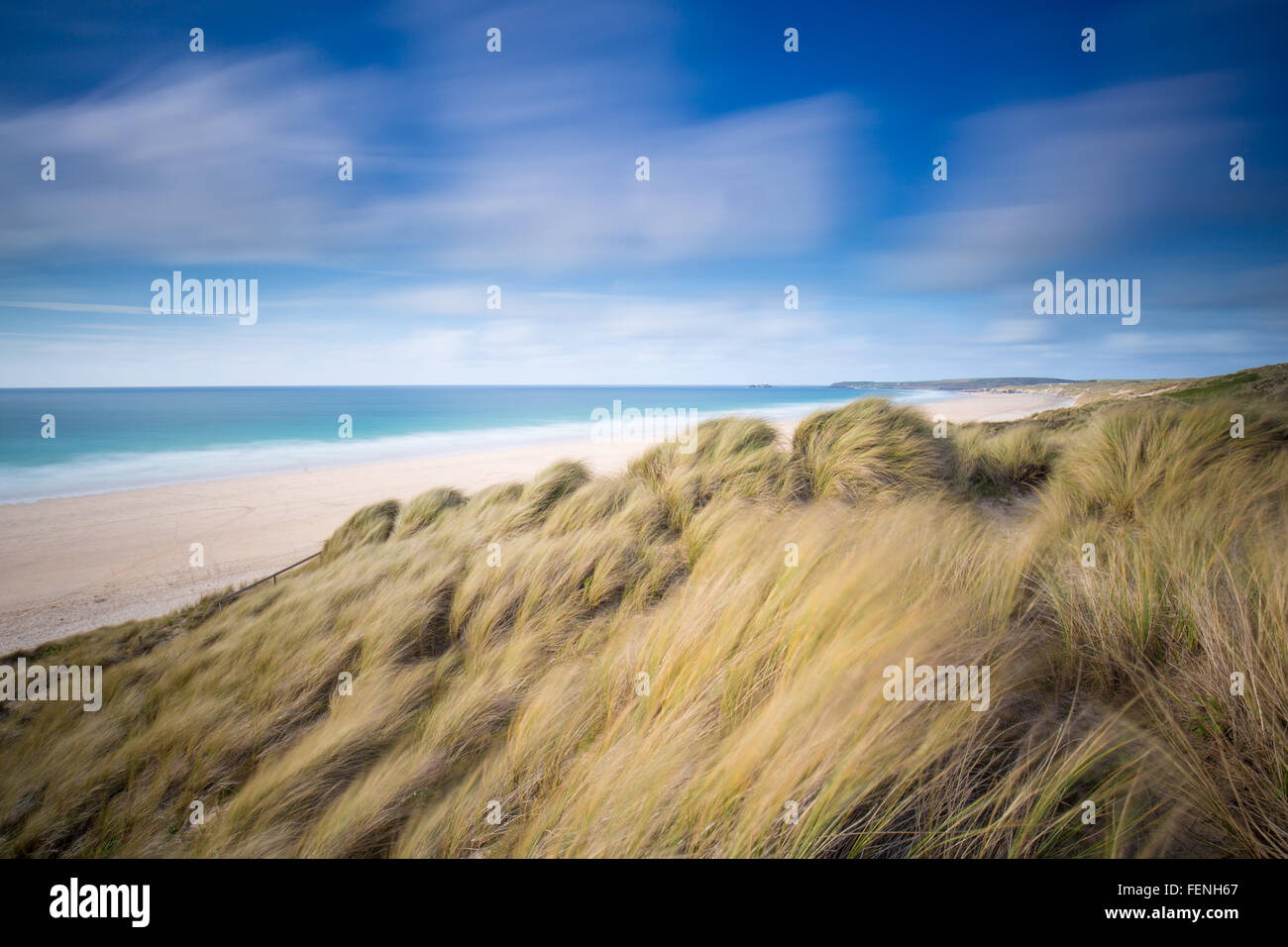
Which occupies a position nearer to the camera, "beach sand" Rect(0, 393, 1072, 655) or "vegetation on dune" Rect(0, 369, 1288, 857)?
"vegetation on dune" Rect(0, 369, 1288, 857)

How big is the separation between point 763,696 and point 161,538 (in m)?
14.0

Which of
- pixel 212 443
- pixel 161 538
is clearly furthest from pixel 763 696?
pixel 212 443

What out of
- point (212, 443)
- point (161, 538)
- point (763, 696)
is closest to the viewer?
point (763, 696)

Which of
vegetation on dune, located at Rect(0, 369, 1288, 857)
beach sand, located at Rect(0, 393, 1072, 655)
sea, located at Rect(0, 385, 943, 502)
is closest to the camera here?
vegetation on dune, located at Rect(0, 369, 1288, 857)

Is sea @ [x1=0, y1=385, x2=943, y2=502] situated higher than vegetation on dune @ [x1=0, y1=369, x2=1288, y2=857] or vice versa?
sea @ [x1=0, y1=385, x2=943, y2=502]

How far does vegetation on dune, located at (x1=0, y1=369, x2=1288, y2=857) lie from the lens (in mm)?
1409

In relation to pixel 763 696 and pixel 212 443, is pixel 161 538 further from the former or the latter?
pixel 212 443

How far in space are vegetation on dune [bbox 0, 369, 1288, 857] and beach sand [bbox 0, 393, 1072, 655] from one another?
3.33 m

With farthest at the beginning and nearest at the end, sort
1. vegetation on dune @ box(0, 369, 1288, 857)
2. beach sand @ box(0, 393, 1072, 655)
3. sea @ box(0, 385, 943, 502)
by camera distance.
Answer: sea @ box(0, 385, 943, 502) → beach sand @ box(0, 393, 1072, 655) → vegetation on dune @ box(0, 369, 1288, 857)

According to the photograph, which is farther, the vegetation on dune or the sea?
the sea

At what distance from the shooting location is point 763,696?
1.94 m

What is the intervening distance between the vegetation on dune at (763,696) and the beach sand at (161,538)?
10.9 feet
